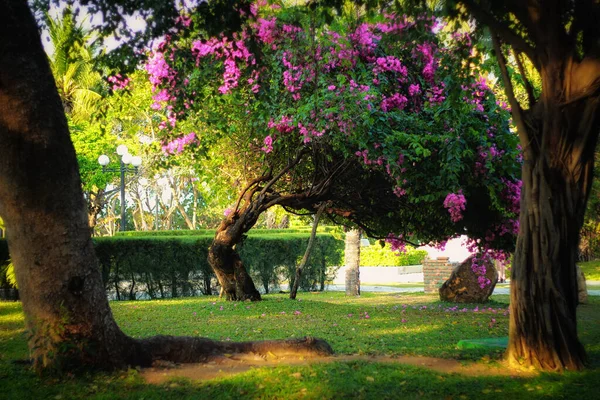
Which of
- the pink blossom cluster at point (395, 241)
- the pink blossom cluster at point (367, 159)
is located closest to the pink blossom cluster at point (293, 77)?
the pink blossom cluster at point (367, 159)

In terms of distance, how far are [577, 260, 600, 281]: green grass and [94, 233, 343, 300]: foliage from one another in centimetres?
1548

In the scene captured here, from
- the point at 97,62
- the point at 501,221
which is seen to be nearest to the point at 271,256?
the point at 501,221

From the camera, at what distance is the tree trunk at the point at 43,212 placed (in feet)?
19.5

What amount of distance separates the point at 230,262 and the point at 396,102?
488cm

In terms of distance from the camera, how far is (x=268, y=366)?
6.42 m

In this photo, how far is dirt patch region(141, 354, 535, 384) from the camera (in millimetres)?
6141

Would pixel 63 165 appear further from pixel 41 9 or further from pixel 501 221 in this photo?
pixel 501 221

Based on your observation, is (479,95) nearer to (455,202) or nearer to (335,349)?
(455,202)

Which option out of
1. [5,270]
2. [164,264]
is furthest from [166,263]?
[5,270]

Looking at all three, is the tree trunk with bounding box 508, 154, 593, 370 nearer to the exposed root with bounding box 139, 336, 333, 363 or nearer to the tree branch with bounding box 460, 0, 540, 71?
the tree branch with bounding box 460, 0, 540, 71

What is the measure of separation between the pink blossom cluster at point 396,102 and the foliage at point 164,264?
323 inches

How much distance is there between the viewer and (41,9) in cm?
771

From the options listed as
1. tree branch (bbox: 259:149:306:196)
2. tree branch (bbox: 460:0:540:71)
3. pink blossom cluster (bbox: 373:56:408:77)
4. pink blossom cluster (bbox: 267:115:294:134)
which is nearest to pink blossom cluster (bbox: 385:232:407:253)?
tree branch (bbox: 259:149:306:196)

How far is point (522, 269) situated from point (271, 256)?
49.6 ft
